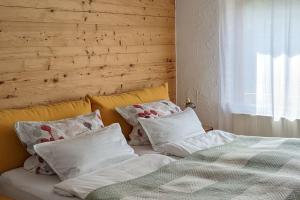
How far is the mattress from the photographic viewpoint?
77.1 inches

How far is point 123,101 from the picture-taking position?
3.05m

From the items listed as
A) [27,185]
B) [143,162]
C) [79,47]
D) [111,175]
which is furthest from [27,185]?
[79,47]

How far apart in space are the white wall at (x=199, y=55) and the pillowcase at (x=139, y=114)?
871mm

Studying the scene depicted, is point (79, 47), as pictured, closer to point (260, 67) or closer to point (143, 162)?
point (143, 162)

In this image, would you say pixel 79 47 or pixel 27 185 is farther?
pixel 79 47

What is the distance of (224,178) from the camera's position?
78.9 inches

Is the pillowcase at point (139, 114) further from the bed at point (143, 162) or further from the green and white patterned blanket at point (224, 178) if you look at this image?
the green and white patterned blanket at point (224, 178)

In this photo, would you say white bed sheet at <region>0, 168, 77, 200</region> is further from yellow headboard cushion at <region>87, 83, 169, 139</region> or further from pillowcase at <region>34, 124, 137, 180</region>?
yellow headboard cushion at <region>87, 83, 169, 139</region>

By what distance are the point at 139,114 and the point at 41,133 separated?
815 mm

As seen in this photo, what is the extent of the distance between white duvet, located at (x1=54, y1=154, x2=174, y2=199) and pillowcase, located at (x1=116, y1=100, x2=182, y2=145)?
0.46m

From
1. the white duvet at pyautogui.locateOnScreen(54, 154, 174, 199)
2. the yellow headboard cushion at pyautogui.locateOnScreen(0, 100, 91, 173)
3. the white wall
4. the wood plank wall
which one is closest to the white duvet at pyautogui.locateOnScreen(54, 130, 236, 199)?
the white duvet at pyautogui.locateOnScreen(54, 154, 174, 199)

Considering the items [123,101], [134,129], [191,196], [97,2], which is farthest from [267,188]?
[97,2]

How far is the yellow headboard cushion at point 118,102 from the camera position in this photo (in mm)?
2880

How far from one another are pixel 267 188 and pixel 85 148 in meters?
0.98
